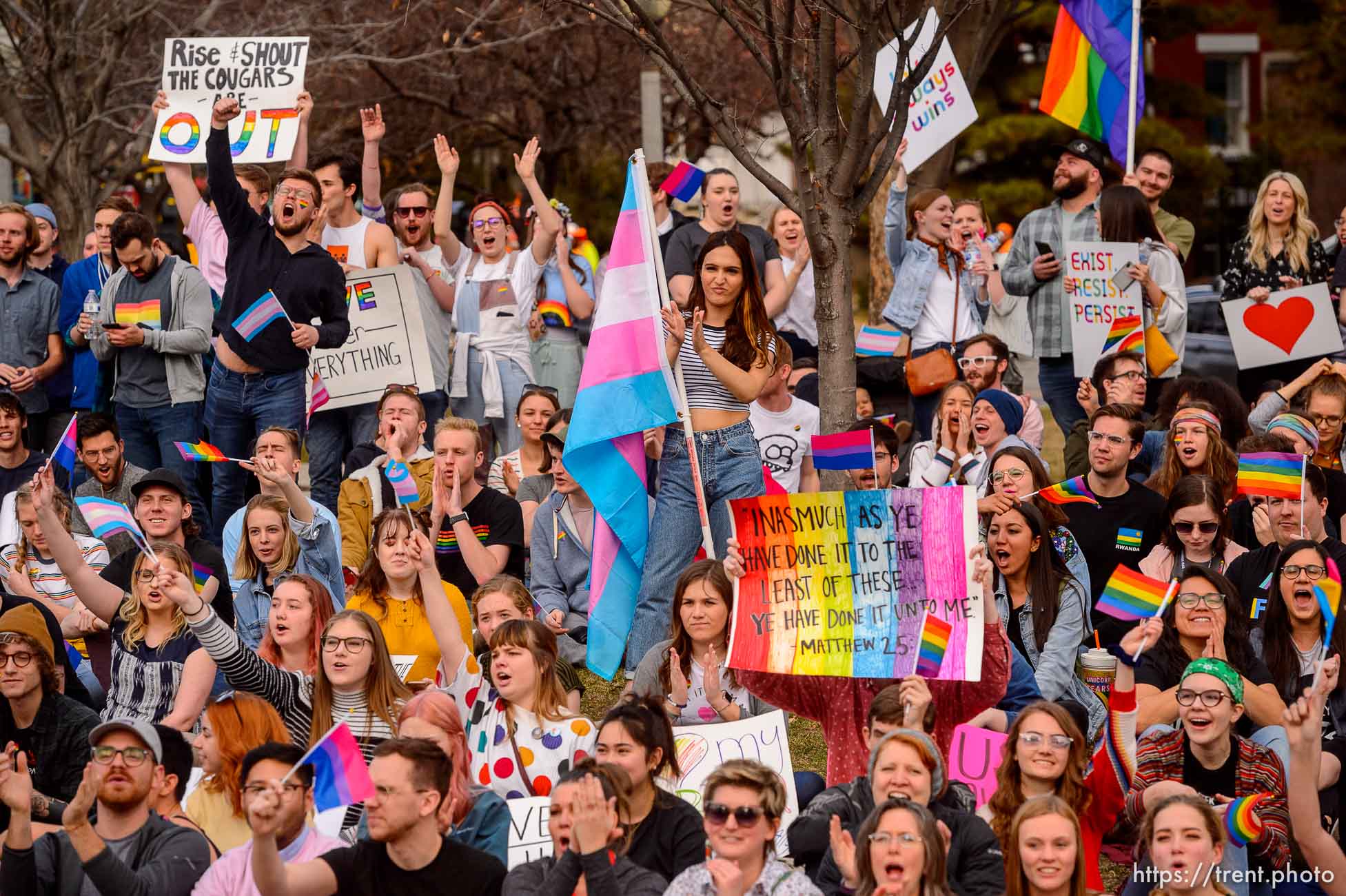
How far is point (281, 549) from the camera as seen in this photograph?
27.8 feet

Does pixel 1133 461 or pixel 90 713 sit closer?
pixel 90 713

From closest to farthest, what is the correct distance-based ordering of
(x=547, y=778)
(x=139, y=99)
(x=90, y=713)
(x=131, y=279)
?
(x=547, y=778) < (x=90, y=713) < (x=131, y=279) < (x=139, y=99)

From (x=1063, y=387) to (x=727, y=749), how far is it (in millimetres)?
5067

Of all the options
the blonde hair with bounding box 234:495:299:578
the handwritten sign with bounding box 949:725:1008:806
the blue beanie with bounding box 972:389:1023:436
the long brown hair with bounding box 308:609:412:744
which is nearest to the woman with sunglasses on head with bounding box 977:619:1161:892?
the handwritten sign with bounding box 949:725:1008:806

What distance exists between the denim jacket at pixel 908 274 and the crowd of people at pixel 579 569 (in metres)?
0.02

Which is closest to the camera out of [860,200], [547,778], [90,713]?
[547,778]

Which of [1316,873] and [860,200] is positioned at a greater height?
[860,200]

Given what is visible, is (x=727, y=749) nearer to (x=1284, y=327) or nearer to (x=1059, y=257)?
(x=1059, y=257)

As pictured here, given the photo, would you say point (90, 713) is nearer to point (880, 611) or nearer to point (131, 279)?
point (880, 611)

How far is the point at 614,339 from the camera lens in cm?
805

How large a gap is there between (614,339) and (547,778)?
2.00m

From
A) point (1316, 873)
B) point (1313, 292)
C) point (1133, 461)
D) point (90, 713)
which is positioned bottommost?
point (1316, 873)

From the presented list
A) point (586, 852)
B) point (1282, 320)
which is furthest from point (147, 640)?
point (1282, 320)

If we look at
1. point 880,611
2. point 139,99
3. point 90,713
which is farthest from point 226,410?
point 139,99
